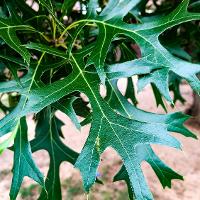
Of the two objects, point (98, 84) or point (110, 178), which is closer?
point (98, 84)

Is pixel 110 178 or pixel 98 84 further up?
pixel 98 84

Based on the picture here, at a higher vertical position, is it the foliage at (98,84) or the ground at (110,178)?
the foliage at (98,84)

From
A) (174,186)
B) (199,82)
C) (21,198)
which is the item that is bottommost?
(174,186)

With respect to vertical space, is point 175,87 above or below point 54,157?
below

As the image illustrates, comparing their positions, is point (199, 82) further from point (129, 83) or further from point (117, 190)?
point (117, 190)

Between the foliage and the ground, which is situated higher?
the foliage

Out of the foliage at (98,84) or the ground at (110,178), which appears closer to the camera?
the foliage at (98,84)

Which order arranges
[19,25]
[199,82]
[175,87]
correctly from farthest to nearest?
[175,87]
[19,25]
[199,82]

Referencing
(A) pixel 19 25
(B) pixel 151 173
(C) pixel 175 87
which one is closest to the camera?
(A) pixel 19 25

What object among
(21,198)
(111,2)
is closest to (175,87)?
(111,2)

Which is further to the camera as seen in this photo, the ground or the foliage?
the ground

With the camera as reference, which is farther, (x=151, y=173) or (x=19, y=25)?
(x=151, y=173)
